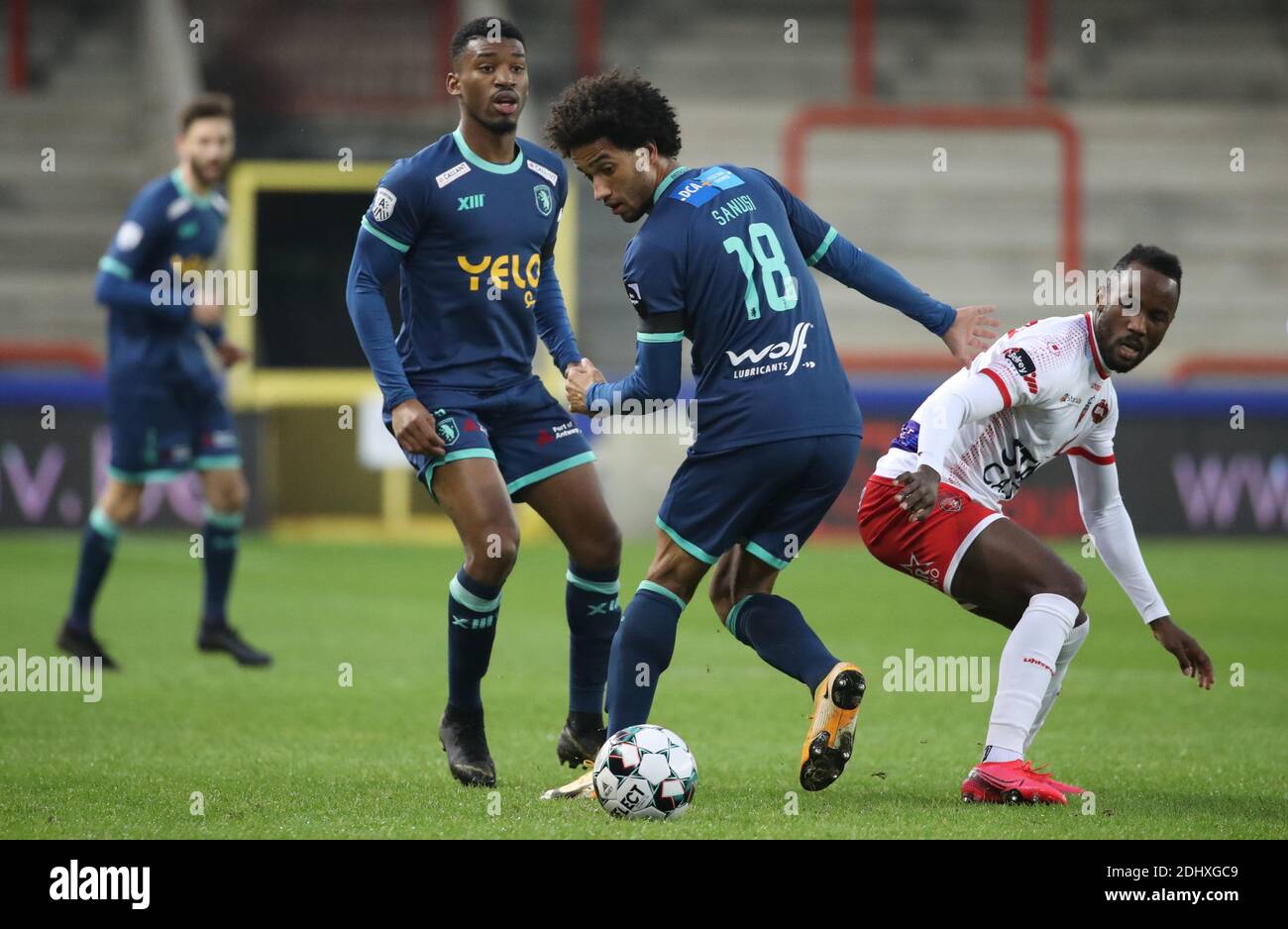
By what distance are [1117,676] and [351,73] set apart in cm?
1218

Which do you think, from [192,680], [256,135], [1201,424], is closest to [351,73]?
[256,135]

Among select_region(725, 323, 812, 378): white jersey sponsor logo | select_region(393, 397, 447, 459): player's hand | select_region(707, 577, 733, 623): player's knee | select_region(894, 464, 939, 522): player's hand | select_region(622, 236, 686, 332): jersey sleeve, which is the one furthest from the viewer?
select_region(707, 577, 733, 623): player's knee

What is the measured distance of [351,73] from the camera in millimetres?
17734

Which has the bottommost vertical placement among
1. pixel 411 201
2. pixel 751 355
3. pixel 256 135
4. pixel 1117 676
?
pixel 1117 676

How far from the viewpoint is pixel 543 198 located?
5.48m

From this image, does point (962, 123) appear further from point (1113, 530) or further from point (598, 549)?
point (598, 549)

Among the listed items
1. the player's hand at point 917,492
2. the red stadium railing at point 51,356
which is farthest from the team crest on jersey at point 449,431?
the red stadium railing at point 51,356

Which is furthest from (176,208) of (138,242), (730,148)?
(730,148)

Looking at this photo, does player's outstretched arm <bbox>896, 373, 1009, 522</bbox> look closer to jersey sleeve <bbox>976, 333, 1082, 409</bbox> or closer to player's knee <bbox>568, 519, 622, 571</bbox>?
jersey sleeve <bbox>976, 333, 1082, 409</bbox>

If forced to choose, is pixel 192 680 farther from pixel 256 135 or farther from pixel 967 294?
pixel 967 294

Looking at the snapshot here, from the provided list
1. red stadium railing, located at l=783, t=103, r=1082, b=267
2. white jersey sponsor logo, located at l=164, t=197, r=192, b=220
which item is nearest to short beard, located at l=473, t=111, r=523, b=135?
white jersey sponsor logo, located at l=164, t=197, r=192, b=220

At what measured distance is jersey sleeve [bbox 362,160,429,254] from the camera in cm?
516

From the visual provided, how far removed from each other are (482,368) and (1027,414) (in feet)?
5.41

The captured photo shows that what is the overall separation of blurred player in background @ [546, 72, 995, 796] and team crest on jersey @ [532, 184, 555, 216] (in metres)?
0.56
